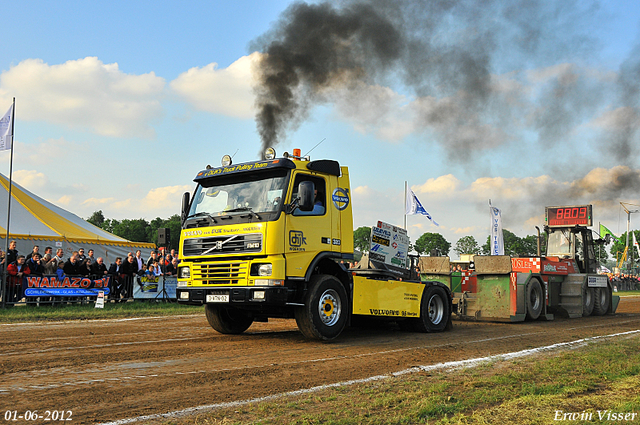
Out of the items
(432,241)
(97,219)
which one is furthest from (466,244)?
(97,219)

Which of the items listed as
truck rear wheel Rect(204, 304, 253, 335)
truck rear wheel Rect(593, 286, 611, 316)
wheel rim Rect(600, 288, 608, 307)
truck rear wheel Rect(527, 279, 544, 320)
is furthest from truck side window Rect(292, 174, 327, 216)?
wheel rim Rect(600, 288, 608, 307)

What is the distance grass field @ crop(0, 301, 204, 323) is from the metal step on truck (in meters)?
8.06

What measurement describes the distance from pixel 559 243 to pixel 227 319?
40.8ft

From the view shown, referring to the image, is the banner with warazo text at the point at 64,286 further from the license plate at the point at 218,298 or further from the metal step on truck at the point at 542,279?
the metal step on truck at the point at 542,279

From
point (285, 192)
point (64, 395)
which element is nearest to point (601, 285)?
point (285, 192)

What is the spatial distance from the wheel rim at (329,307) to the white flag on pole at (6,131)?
14061 mm

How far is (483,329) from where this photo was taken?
1259cm

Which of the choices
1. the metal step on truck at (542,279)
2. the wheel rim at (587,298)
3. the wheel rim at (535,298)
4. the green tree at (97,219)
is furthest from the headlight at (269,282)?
the green tree at (97,219)

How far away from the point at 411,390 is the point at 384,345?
12.3 ft

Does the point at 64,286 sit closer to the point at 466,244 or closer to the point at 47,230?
the point at 47,230

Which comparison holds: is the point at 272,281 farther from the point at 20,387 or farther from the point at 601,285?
the point at 601,285

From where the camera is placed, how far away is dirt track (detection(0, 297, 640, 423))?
17.6 feet

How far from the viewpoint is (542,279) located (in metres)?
15.5

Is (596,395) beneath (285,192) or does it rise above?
beneath
